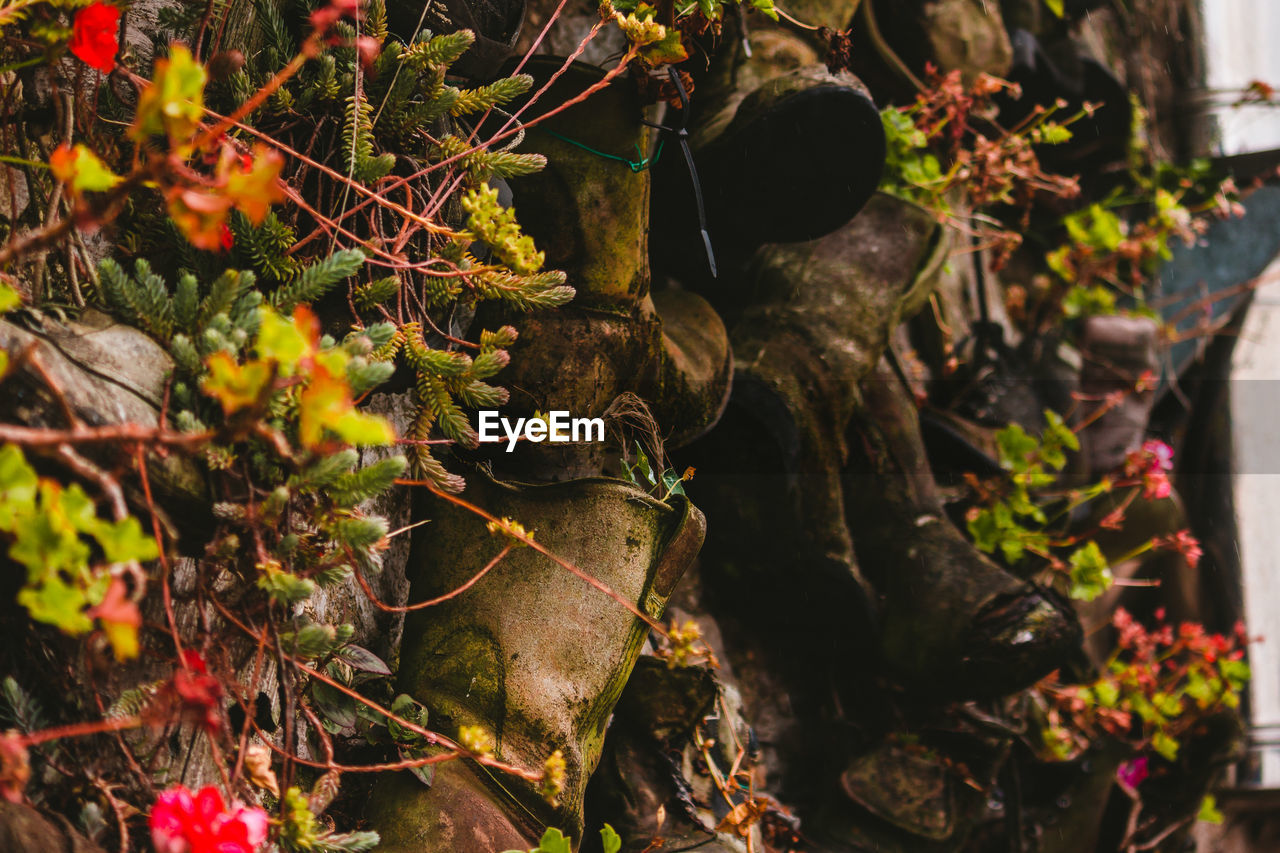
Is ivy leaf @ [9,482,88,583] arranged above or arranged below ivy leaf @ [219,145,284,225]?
below

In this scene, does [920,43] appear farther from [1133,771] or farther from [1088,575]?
[1133,771]

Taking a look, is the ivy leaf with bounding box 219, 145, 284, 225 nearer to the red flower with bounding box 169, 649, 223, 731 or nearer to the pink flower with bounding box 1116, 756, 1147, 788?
the red flower with bounding box 169, 649, 223, 731

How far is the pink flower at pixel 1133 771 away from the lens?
243 cm

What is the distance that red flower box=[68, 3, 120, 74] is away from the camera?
601mm

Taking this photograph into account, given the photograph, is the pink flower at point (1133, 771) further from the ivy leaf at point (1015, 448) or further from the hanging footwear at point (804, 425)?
the hanging footwear at point (804, 425)

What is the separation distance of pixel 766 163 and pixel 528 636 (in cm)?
85

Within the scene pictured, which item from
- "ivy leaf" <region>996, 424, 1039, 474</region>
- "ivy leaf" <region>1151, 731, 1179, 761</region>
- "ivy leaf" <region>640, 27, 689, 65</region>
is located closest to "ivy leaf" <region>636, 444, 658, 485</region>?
"ivy leaf" <region>640, 27, 689, 65</region>

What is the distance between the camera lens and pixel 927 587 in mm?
1706

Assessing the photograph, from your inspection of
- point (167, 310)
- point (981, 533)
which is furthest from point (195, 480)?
point (981, 533)

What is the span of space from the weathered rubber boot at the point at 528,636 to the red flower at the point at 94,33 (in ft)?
1.92

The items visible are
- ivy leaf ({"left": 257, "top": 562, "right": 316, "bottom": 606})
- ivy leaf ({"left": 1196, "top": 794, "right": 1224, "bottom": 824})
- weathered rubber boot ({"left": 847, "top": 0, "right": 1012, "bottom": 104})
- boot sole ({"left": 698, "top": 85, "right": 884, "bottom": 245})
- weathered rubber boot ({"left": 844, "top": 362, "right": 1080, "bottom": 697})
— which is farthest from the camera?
ivy leaf ({"left": 1196, "top": 794, "right": 1224, "bottom": 824})

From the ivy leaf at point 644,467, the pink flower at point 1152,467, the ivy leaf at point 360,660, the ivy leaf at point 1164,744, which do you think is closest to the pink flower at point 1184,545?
the pink flower at point 1152,467

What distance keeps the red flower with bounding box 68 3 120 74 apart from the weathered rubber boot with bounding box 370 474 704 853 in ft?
1.92

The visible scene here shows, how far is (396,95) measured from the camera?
896mm
